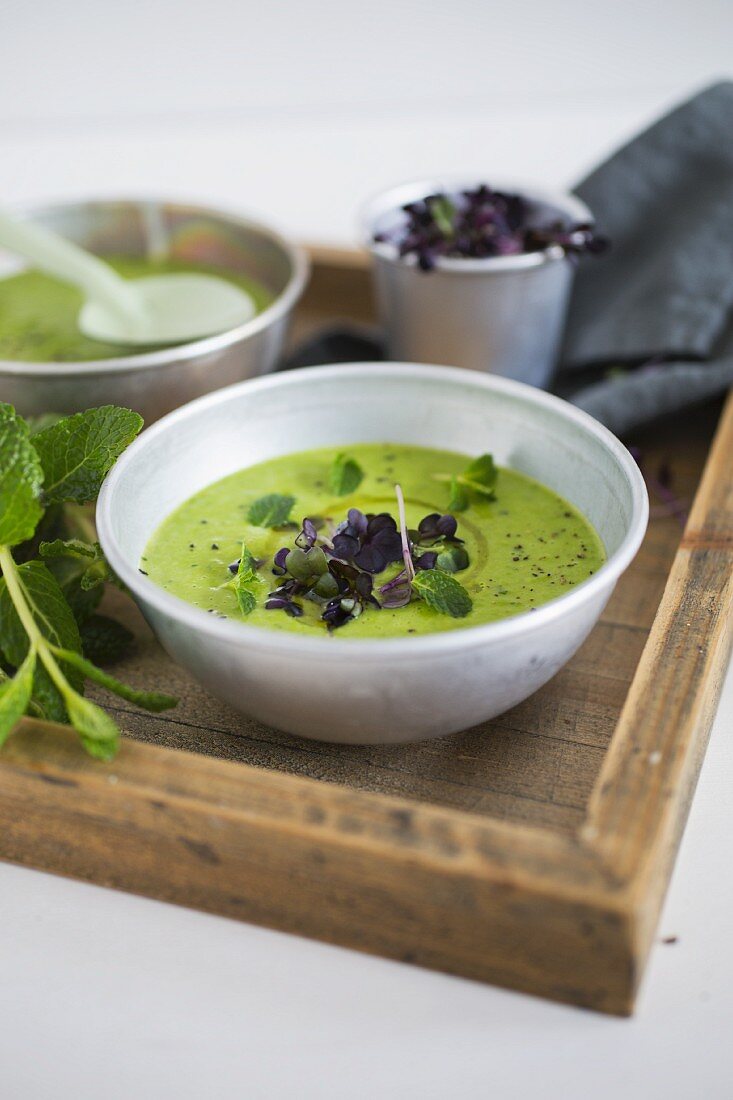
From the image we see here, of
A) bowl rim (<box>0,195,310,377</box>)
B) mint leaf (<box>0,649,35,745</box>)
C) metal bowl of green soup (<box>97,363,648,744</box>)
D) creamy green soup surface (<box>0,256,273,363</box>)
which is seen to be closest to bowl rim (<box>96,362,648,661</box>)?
metal bowl of green soup (<box>97,363,648,744</box>)

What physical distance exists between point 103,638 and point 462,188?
92 cm

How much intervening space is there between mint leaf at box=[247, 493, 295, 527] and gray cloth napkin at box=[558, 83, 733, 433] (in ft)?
1.68

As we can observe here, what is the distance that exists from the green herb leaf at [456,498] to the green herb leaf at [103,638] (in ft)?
1.18

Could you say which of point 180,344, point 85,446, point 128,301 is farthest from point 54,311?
point 85,446

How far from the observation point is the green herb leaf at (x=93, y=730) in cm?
95

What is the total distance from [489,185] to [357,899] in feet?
3.87

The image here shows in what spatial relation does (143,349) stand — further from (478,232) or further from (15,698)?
(15,698)

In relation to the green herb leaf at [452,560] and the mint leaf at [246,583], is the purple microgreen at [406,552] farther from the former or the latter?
the mint leaf at [246,583]

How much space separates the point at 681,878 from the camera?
1.03 m

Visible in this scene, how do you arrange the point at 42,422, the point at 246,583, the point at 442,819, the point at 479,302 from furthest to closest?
the point at 479,302 → the point at 42,422 → the point at 246,583 → the point at 442,819

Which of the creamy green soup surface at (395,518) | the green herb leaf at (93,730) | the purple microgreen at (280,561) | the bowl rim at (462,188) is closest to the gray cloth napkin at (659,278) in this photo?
the bowl rim at (462,188)

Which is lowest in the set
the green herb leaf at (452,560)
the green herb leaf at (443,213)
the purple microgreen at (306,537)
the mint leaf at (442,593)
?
the purple microgreen at (306,537)

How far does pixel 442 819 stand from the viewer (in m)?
0.89

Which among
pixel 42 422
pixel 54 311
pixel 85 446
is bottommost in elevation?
pixel 54 311
